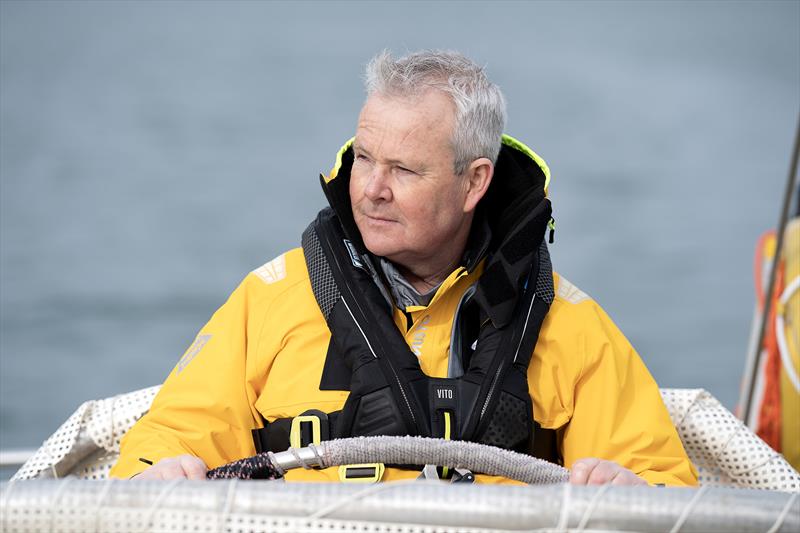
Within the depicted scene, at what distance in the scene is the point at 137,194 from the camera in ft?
26.3

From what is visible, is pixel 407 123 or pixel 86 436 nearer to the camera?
pixel 407 123

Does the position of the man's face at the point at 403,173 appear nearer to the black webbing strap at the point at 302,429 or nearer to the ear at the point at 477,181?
Answer: the ear at the point at 477,181

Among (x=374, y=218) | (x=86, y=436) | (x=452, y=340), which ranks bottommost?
Answer: (x=86, y=436)

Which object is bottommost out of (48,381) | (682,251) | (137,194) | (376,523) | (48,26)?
(376,523)

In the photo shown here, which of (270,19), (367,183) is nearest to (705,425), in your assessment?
(367,183)

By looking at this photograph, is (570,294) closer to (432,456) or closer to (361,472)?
(361,472)

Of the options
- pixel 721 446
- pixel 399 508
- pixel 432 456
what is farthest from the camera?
pixel 721 446

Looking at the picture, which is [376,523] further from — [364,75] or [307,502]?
[364,75]

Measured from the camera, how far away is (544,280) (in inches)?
86.4

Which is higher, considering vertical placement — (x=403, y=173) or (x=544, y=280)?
(x=403, y=173)

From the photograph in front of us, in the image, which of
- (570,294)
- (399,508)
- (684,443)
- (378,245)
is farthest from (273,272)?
(399,508)

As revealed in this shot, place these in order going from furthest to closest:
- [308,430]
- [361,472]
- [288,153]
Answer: [288,153], [308,430], [361,472]

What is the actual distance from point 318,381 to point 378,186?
0.38m

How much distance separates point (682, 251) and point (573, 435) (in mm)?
5714
